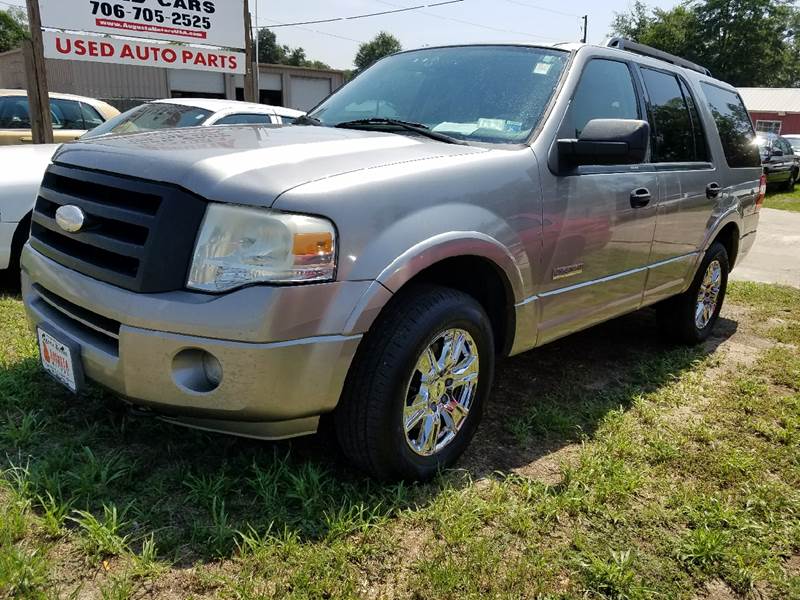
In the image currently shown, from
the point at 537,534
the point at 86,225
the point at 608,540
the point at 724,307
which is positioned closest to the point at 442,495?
the point at 537,534

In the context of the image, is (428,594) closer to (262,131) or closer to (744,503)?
(744,503)

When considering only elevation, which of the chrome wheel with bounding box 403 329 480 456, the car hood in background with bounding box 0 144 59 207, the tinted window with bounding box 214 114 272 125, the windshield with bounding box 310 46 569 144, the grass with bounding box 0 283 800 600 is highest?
the windshield with bounding box 310 46 569 144

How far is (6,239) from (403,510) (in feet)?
12.0

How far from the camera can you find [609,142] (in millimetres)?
2830

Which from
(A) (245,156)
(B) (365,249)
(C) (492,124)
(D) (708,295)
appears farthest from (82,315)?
(D) (708,295)

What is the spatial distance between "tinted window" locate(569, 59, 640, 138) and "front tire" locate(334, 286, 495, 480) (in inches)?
47.1

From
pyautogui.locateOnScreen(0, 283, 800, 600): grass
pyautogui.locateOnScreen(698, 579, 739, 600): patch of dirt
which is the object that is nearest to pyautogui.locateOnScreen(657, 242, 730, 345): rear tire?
pyautogui.locateOnScreen(0, 283, 800, 600): grass

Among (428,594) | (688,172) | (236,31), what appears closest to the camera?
(428,594)

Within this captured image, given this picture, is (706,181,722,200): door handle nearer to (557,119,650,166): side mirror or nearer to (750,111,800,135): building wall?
(557,119,650,166): side mirror

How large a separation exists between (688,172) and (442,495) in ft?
8.76

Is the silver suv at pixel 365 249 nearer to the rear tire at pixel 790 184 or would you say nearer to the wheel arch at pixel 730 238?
the wheel arch at pixel 730 238

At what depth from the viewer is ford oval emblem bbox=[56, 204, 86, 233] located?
94.9 inches

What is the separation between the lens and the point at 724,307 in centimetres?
604

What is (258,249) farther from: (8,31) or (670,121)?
(8,31)
